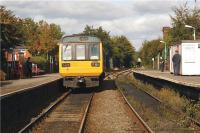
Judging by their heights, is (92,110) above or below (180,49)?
below

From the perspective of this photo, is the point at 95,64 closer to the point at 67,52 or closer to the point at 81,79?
the point at 81,79

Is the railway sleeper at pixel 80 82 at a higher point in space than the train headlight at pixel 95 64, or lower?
lower

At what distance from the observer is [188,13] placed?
62.5m

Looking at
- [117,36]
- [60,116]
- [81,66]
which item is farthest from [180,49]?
[117,36]

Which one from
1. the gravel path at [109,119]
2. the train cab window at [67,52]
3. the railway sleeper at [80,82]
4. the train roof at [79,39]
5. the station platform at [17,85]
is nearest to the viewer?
the gravel path at [109,119]

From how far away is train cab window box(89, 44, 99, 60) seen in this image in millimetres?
27516

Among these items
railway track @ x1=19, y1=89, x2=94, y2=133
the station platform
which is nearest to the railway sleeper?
the station platform

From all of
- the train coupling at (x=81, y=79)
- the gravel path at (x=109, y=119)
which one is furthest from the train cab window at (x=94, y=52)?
the gravel path at (x=109, y=119)

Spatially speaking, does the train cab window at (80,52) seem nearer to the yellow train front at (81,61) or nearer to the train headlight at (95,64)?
the yellow train front at (81,61)

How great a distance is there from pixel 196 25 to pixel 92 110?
45159 millimetres

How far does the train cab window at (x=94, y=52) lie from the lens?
27.5 meters

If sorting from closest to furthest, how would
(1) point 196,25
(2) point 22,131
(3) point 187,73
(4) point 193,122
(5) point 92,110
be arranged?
1. (2) point 22,131
2. (4) point 193,122
3. (5) point 92,110
4. (3) point 187,73
5. (1) point 196,25

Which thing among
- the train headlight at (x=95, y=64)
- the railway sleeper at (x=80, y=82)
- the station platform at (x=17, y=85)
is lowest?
the station platform at (x=17, y=85)

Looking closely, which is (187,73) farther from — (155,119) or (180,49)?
(155,119)
